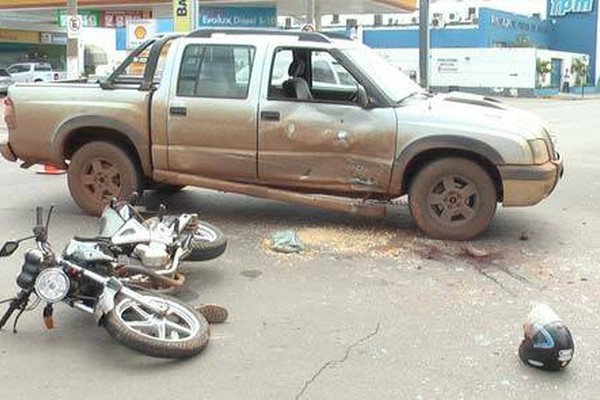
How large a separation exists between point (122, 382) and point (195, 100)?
12.8 feet

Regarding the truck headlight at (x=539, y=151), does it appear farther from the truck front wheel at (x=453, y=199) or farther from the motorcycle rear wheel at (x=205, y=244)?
the motorcycle rear wheel at (x=205, y=244)

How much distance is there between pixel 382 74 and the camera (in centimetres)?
771

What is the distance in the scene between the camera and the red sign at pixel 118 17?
109ft

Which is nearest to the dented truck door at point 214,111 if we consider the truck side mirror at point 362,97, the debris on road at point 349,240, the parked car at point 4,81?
the debris on road at point 349,240

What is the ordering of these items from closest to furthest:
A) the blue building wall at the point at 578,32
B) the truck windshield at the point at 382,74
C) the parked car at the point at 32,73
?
the truck windshield at the point at 382,74, the parked car at the point at 32,73, the blue building wall at the point at 578,32

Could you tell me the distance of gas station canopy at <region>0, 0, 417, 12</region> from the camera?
31234 mm

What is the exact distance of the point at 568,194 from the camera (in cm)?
1015

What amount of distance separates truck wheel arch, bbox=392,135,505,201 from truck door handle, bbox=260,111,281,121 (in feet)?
3.84

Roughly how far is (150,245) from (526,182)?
11.3 feet

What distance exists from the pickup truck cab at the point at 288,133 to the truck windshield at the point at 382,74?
0.02 metres

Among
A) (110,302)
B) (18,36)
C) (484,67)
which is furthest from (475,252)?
(18,36)

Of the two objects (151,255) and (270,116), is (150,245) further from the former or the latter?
(270,116)

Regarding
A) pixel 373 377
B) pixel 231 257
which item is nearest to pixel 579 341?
pixel 373 377

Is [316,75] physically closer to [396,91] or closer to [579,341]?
[396,91]
